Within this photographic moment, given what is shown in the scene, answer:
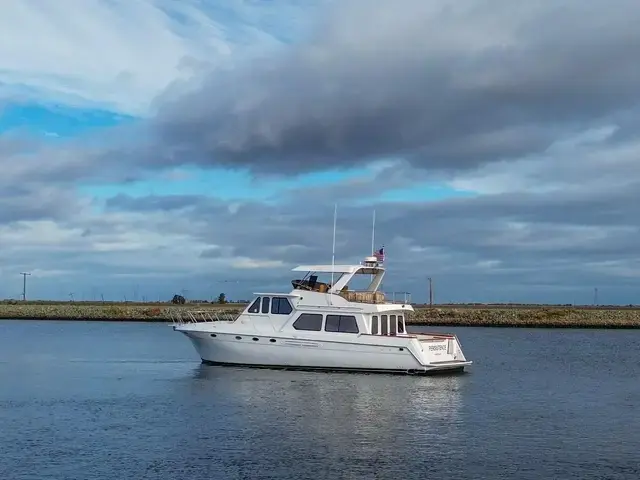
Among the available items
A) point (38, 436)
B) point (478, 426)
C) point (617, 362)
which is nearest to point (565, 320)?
point (617, 362)

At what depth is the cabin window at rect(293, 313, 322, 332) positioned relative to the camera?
36.8 metres

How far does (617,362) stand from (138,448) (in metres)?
34.1

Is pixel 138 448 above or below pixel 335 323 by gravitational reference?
below

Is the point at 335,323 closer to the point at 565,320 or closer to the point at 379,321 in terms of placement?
the point at 379,321

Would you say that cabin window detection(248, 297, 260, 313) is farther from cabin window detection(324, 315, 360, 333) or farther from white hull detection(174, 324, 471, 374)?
cabin window detection(324, 315, 360, 333)

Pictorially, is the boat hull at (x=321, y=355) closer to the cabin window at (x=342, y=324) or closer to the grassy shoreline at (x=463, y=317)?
the cabin window at (x=342, y=324)

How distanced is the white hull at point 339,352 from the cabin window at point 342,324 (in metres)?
0.35

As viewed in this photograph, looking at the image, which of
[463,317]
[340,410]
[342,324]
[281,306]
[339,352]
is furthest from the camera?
[463,317]

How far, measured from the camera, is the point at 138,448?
71.1 ft

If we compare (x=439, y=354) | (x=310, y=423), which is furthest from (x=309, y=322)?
(x=310, y=423)

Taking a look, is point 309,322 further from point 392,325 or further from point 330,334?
point 392,325

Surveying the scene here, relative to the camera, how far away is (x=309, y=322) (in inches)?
1451

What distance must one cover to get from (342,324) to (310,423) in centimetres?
1127

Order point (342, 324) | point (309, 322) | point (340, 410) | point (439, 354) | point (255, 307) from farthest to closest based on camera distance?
point (255, 307) → point (439, 354) → point (309, 322) → point (342, 324) → point (340, 410)
